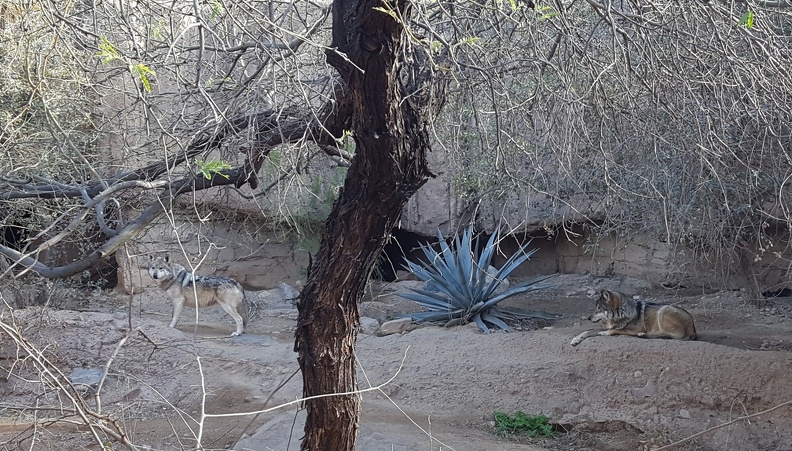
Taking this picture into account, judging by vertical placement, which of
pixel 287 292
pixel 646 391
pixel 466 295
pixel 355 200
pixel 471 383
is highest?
pixel 355 200

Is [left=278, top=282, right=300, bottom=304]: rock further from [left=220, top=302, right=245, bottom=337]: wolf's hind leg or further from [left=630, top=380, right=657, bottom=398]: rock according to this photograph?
[left=630, top=380, right=657, bottom=398]: rock

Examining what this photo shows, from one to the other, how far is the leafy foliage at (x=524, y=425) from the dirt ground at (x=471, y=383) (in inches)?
5.3

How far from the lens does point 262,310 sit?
1162cm

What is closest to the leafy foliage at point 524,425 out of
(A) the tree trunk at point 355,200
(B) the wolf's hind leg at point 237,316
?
(A) the tree trunk at point 355,200

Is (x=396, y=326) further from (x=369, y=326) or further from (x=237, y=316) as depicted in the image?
(x=237, y=316)

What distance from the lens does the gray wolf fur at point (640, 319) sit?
310 inches

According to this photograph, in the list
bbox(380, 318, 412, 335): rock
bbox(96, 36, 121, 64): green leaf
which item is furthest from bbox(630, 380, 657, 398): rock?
bbox(96, 36, 121, 64): green leaf

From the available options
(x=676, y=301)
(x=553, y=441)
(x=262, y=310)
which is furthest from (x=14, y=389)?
(x=676, y=301)

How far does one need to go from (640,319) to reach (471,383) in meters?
2.09

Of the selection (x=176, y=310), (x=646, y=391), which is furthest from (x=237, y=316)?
(x=646, y=391)

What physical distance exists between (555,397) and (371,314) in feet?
13.8

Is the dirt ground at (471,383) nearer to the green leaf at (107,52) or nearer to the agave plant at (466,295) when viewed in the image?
the agave plant at (466,295)

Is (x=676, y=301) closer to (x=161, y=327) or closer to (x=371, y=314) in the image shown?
(x=371, y=314)

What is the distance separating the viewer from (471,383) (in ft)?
25.8
